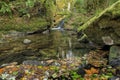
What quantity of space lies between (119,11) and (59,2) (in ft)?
99.7

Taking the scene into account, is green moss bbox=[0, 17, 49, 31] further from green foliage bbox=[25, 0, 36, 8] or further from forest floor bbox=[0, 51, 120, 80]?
forest floor bbox=[0, 51, 120, 80]

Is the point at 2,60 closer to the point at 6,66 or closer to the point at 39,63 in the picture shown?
the point at 6,66

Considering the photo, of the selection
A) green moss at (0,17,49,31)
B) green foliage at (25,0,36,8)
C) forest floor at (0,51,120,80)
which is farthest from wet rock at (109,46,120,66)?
green foliage at (25,0,36,8)

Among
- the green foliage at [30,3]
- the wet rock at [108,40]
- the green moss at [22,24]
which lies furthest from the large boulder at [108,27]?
the green foliage at [30,3]

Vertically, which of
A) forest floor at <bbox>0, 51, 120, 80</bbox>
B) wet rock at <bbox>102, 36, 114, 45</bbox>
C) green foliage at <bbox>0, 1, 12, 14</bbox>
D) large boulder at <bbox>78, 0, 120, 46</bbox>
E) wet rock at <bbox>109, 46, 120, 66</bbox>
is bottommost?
forest floor at <bbox>0, 51, 120, 80</bbox>

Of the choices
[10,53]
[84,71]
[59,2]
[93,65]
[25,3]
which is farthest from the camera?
[59,2]

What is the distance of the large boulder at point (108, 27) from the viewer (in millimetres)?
6578

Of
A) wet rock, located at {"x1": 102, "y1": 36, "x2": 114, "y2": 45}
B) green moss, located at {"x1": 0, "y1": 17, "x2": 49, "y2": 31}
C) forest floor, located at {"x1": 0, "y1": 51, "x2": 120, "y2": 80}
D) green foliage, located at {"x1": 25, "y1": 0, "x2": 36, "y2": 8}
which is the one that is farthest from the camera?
green foliage, located at {"x1": 25, "y1": 0, "x2": 36, "y2": 8}

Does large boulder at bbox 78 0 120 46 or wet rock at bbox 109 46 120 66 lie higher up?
large boulder at bbox 78 0 120 46

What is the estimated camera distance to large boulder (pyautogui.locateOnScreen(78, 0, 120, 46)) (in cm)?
658

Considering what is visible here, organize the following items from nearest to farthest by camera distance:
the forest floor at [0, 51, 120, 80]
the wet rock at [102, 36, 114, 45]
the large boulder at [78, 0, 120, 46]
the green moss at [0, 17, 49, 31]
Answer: the forest floor at [0, 51, 120, 80] < the large boulder at [78, 0, 120, 46] < the wet rock at [102, 36, 114, 45] < the green moss at [0, 17, 49, 31]

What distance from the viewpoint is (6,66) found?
20.8 feet

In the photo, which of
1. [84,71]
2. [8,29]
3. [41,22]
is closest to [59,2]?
[41,22]

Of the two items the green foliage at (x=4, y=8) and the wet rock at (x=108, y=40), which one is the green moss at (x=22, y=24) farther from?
the wet rock at (x=108, y=40)
